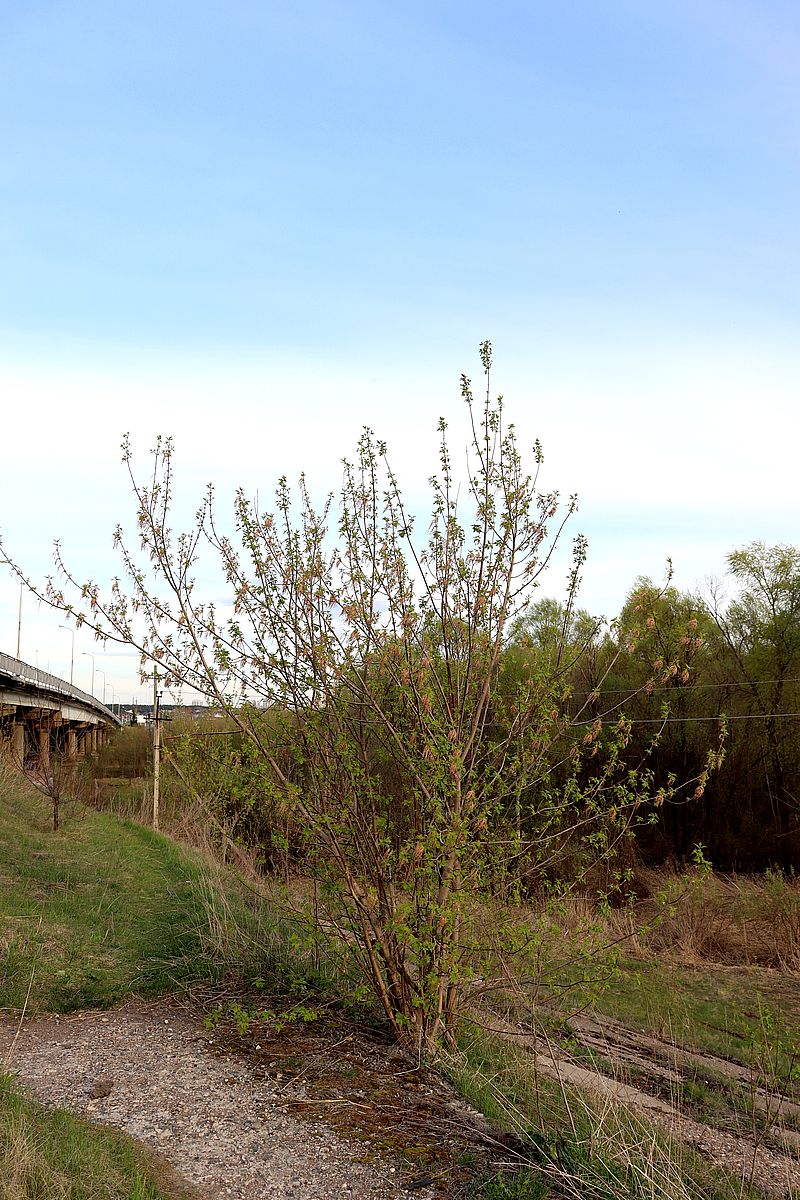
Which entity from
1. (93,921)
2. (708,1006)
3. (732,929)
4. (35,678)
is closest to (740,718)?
(732,929)

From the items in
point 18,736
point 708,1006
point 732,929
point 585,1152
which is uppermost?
point 18,736

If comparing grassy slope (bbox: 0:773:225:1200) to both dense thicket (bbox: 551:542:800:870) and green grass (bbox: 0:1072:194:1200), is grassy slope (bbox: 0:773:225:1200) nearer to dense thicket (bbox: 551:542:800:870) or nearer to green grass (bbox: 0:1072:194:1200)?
green grass (bbox: 0:1072:194:1200)

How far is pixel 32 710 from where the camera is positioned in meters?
36.4

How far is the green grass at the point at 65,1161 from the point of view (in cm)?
357

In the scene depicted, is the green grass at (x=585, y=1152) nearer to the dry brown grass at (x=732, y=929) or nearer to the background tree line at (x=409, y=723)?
the background tree line at (x=409, y=723)

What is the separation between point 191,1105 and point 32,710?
33.9 meters

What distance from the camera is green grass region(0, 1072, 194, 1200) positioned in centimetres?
357

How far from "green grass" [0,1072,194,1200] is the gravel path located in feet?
0.65

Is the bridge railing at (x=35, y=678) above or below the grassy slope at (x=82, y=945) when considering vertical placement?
above

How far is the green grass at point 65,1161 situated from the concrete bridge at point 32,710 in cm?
1397

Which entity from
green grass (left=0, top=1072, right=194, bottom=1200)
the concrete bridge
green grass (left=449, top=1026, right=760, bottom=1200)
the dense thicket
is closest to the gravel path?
green grass (left=0, top=1072, right=194, bottom=1200)

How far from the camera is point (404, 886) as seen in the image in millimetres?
5809

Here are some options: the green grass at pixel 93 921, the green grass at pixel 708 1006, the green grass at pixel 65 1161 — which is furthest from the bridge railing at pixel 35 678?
the green grass at pixel 65 1161

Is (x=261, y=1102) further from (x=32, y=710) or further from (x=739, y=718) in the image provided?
(x=32, y=710)
